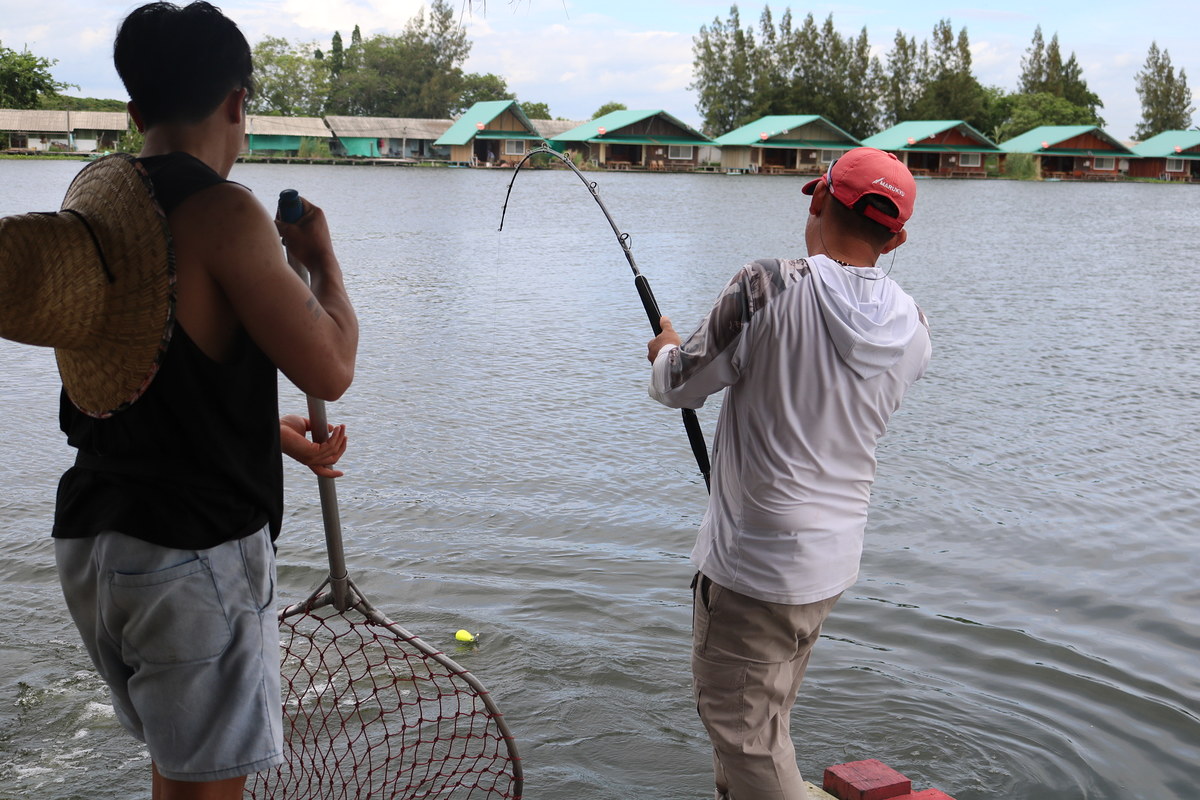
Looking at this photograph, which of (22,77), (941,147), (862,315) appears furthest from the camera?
(941,147)

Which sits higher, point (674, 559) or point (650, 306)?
point (650, 306)

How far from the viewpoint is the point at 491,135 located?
74562 mm

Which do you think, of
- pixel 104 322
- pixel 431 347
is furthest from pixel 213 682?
pixel 431 347

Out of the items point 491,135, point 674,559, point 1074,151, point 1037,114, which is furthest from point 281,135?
point 674,559

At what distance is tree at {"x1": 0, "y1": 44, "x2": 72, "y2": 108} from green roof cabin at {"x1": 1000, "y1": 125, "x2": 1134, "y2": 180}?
56189 mm

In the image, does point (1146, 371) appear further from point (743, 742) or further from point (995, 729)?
point (743, 742)

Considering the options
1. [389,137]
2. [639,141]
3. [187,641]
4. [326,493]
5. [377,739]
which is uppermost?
[389,137]

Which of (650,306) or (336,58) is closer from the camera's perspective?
(650,306)

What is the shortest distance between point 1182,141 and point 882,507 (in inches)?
3148

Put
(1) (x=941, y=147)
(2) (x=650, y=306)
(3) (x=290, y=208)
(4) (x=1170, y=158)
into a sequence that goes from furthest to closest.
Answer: (4) (x=1170, y=158) < (1) (x=941, y=147) < (2) (x=650, y=306) < (3) (x=290, y=208)

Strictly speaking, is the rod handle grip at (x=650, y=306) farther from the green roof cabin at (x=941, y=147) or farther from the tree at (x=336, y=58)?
the tree at (x=336, y=58)

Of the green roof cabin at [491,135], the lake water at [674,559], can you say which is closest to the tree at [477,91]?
the green roof cabin at [491,135]

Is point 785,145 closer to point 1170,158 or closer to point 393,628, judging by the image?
point 1170,158

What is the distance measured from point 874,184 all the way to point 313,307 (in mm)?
1113
